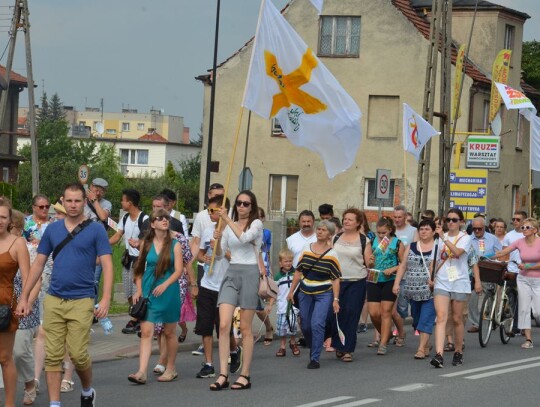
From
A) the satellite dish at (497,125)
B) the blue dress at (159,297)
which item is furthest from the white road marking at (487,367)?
the satellite dish at (497,125)

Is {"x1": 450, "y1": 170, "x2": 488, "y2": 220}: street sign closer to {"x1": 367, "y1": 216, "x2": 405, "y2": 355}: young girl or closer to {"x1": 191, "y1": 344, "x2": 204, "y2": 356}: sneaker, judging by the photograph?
{"x1": 367, "y1": 216, "x2": 405, "y2": 355}: young girl

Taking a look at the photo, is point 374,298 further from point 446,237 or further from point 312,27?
point 312,27

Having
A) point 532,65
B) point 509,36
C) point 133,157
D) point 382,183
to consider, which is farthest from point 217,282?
point 133,157

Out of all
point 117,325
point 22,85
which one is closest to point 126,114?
point 22,85

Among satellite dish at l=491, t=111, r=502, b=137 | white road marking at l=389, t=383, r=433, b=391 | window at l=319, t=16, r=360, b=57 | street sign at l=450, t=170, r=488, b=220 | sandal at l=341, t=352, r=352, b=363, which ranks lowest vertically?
sandal at l=341, t=352, r=352, b=363

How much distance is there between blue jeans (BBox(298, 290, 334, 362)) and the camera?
1364 cm

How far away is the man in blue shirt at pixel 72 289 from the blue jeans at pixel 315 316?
432cm

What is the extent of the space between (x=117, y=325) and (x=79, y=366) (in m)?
7.58

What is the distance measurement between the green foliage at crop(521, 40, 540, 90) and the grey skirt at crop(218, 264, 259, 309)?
54.0m

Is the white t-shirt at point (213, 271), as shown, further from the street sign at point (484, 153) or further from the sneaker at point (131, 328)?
the street sign at point (484, 153)

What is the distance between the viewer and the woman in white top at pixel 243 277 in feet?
38.4

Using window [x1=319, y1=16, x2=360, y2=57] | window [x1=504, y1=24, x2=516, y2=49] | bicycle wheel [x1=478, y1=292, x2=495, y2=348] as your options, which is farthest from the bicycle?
window [x1=504, y1=24, x2=516, y2=49]

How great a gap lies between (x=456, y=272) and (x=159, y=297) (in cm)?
425

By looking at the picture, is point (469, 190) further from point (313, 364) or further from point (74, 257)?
point (74, 257)
